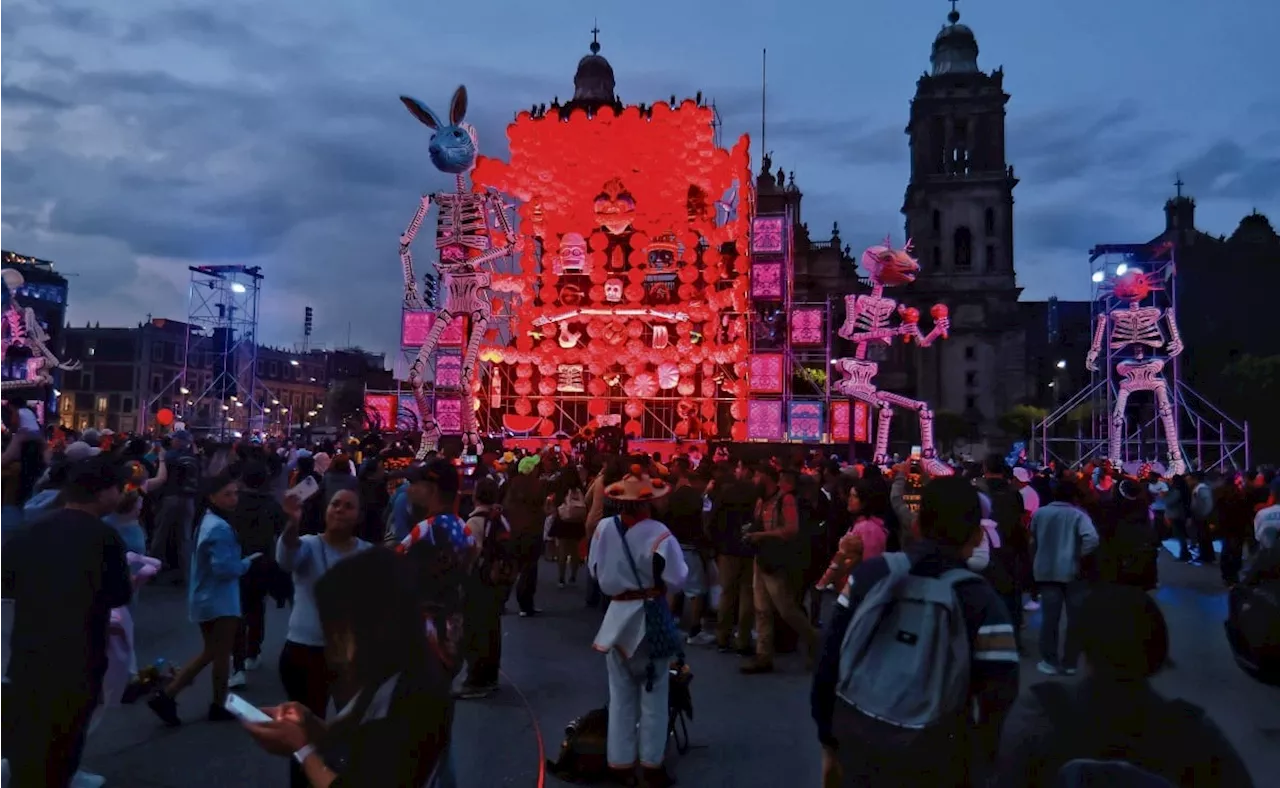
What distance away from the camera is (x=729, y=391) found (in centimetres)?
3447

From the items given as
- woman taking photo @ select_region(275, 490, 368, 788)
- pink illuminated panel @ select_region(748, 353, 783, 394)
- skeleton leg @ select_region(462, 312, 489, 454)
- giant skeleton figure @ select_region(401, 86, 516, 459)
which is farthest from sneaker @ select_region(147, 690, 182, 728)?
pink illuminated panel @ select_region(748, 353, 783, 394)

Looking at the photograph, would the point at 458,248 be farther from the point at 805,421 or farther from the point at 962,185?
the point at 962,185

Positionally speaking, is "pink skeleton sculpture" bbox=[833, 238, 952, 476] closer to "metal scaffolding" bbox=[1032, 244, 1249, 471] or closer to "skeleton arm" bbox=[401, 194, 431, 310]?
"metal scaffolding" bbox=[1032, 244, 1249, 471]

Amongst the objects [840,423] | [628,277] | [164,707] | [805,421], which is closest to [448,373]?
[628,277]

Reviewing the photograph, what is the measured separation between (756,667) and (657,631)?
10.0ft

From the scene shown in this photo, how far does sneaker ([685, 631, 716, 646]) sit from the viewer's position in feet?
29.9

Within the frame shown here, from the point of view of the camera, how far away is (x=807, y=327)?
3250 centimetres

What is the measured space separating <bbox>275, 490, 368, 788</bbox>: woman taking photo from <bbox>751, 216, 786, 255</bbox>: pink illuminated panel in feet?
97.3

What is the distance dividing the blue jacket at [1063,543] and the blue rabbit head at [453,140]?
2655 centimetres

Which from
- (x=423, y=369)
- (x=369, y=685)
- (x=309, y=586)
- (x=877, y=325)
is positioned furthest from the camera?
(x=423, y=369)

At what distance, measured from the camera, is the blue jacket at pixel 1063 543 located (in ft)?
26.2

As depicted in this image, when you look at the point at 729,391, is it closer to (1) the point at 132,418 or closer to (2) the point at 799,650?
(2) the point at 799,650

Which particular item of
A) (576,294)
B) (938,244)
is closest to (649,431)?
(576,294)

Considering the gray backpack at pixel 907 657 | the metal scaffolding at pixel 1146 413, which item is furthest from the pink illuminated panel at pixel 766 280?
the gray backpack at pixel 907 657
